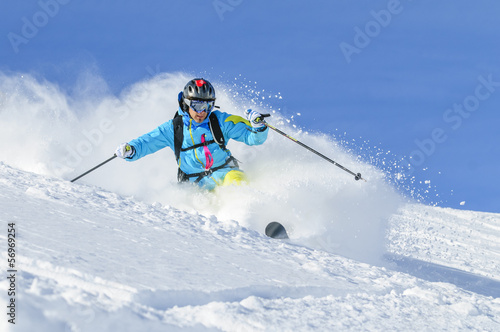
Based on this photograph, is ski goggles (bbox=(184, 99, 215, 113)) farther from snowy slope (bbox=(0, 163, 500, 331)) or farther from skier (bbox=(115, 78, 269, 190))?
snowy slope (bbox=(0, 163, 500, 331))

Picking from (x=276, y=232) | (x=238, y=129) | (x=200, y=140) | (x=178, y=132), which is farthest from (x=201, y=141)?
(x=276, y=232)

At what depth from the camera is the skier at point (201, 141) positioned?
7.51m

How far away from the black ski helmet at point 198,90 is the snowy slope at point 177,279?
7.32ft

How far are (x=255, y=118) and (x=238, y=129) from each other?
0.57 metres

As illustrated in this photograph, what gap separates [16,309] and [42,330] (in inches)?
7.2

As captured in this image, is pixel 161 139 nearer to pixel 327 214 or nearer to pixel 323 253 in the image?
pixel 327 214

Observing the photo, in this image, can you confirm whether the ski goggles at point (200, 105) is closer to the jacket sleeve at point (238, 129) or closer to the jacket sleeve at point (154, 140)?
the jacket sleeve at point (238, 129)

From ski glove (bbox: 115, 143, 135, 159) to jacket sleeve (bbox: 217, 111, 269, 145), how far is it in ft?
4.67

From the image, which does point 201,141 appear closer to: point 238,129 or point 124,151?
point 238,129

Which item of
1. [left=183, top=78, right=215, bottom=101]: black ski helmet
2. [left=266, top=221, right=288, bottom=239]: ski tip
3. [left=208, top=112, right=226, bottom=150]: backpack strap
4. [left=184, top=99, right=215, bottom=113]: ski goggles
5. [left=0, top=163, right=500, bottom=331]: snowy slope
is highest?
[left=183, top=78, right=215, bottom=101]: black ski helmet

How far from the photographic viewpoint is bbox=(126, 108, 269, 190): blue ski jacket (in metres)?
7.65

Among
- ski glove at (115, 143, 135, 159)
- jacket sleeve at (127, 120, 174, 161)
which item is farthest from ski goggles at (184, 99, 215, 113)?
ski glove at (115, 143, 135, 159)

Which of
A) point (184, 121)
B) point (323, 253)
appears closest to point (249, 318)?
point (323, 253)

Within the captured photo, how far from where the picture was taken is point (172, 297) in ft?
8.79
